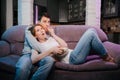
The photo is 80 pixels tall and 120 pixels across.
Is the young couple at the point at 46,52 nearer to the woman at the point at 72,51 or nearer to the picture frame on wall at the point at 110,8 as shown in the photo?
the woman at the point at 72,51

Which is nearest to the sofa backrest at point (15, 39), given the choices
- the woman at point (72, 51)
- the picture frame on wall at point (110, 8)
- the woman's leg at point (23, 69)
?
the woman at point (72, 51)

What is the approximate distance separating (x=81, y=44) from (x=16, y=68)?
0.78 metres

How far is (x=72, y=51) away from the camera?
2594mm

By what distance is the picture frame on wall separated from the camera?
217 inches

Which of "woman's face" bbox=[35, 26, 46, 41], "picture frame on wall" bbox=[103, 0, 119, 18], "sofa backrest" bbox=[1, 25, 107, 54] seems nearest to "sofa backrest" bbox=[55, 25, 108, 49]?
"sofa backrest" bbox=[1, 25, 107, 54]

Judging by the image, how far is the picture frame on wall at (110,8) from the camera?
5.51 metres

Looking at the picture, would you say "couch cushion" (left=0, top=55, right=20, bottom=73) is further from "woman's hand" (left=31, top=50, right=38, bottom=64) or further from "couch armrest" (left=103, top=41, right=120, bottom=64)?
"couch armrest" (left=103, top=41, right=120, bottom=64)

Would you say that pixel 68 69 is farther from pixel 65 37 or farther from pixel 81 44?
pixel 65 37

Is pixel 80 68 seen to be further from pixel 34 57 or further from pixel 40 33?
pixel 40 33

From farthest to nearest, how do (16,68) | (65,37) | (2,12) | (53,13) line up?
(53,13), (2,12), (65,37), (16,68)

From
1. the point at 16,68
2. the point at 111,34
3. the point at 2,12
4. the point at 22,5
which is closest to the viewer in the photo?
the point at 16,68

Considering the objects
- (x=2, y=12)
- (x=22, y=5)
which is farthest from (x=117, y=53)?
(x=2, y=12)

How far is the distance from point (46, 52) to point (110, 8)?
147 inches

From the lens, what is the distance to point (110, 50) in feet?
9.09
